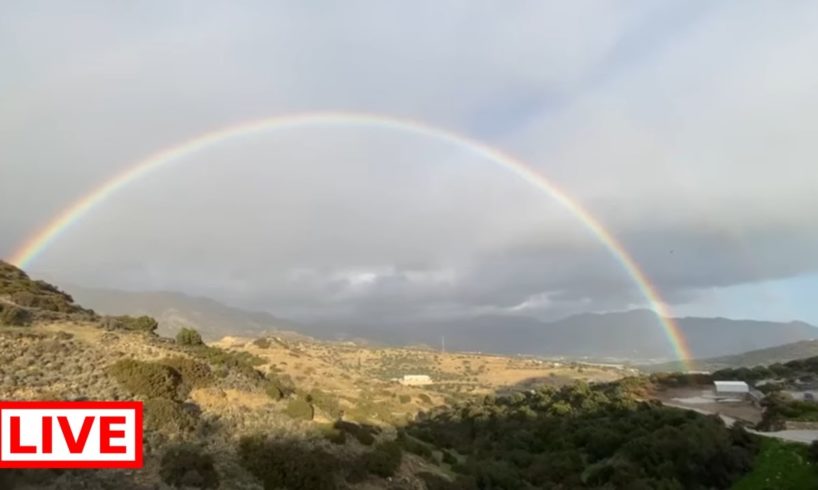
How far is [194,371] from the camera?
1224 inches

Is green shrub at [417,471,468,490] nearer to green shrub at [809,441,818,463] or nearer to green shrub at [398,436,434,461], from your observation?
green shrub at [398,436,434,461]

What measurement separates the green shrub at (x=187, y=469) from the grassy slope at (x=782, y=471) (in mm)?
25510

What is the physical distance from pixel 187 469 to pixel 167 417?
13.5ft

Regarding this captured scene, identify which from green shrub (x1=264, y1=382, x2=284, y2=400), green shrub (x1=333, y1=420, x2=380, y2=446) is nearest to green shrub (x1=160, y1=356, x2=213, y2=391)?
green shrub (x1=264, y1=382, x2=284, y2=400)

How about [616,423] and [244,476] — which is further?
[616,423]

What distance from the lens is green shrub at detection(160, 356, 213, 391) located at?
3030cm

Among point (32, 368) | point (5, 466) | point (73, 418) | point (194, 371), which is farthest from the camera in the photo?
point (194, 371)

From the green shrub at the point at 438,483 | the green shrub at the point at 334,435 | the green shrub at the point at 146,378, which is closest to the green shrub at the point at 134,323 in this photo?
the green shrub at the point at 146,378

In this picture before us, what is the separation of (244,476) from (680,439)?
24.5 metres

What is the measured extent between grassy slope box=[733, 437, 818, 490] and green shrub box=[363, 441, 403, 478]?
56.9 ft

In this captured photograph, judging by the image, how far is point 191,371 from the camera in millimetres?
30922

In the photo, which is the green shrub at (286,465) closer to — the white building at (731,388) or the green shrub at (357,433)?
the green shrub at (357,433)

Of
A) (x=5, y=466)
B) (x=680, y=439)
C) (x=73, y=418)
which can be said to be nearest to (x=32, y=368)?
(x=73, y=418)

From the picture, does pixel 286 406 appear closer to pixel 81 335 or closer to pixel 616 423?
pixel 81 335
